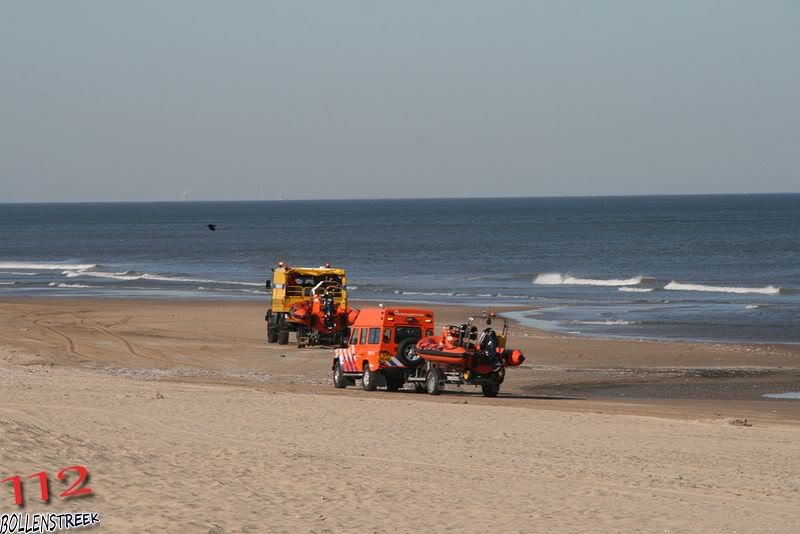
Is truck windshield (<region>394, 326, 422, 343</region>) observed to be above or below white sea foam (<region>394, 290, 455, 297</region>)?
above

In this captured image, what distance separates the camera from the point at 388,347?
25.4 m

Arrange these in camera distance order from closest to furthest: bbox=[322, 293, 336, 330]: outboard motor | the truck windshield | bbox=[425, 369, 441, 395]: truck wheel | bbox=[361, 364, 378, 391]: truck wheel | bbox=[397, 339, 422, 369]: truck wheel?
bbox=[425, 369, 441, 395]: truck wheel
bbox=[397, 339, 422, 369]: truck wheel
bbox=[361, 364, 378, 391]: truck wheel
the truck windshield
bbox=[322, 293, 336, 330]: outboard motor

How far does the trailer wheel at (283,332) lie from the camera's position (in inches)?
1401

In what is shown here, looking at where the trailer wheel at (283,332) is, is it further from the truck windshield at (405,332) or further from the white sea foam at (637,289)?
the white sea foam at (637,289)

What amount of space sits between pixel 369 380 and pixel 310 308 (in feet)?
31.3

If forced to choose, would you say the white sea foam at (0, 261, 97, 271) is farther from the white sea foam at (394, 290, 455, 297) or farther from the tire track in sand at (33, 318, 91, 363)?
the tire track in sand at (33, 318, 91, 363)

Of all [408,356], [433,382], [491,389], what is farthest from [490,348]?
[408,356]

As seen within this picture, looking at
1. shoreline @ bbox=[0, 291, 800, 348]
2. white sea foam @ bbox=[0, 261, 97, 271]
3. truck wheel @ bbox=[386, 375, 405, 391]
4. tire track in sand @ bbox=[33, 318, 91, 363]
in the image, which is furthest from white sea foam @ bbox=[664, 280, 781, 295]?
white sea foam @ bbox=[0, 261, 97, 271]

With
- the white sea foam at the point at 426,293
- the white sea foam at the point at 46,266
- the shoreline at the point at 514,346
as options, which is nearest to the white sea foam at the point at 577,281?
the white sea foam at the point at 426,293

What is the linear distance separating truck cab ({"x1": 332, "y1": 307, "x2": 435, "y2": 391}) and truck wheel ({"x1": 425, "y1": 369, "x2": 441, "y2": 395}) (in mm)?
600

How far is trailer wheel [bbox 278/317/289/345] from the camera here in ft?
117

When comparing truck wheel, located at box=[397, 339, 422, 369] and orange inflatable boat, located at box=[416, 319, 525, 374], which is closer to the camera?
orange inflatable boat, located at box=[416, 319, 525, 374]

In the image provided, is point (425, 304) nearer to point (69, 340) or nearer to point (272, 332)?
point (272, 332)

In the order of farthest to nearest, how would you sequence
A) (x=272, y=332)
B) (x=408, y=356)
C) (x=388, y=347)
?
(x=272, y=332) → (x=388, y=347) → (x=408, y=356)
